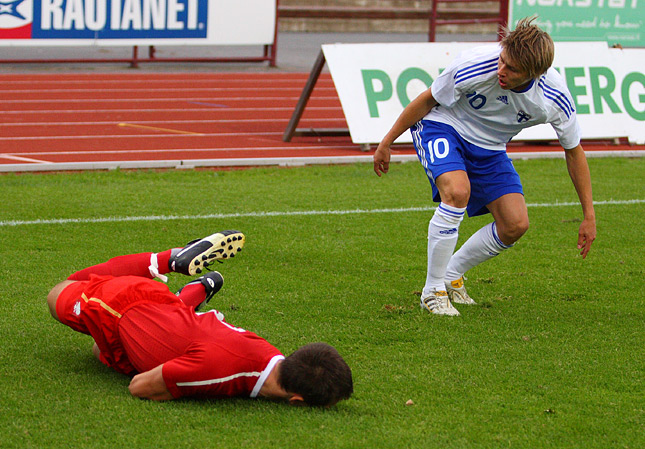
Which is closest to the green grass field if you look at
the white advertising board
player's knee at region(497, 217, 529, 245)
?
player's knee at region(497, 217, 529, 245)

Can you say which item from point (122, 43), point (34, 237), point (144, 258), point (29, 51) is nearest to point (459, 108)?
point (144, 258)

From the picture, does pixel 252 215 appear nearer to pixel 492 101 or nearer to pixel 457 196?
pixel 457 196

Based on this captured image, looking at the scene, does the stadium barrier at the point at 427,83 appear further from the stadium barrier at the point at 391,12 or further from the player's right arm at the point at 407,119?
the stadium barrier at the point at 391,12

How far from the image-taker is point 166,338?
3725mm

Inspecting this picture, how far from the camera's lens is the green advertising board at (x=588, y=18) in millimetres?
17719

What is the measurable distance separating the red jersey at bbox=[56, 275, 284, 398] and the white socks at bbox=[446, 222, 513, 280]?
76.3 inches

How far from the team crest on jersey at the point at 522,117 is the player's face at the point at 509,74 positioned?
0.30 m

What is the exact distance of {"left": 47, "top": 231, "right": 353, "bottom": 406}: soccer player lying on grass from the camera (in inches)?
140

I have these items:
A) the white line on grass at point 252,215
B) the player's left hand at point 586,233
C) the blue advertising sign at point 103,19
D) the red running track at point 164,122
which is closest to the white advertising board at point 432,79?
the red running track at point 164,122

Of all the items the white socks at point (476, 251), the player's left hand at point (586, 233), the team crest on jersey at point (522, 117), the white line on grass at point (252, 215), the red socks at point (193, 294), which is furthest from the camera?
the white line on grass at point (252, 215)

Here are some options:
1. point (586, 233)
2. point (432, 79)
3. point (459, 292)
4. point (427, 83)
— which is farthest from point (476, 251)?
point (432, 79)

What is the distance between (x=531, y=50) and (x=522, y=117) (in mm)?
620

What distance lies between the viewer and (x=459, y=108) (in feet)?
16.7

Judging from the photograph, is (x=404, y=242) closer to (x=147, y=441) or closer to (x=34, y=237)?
(x=34, y=237)
